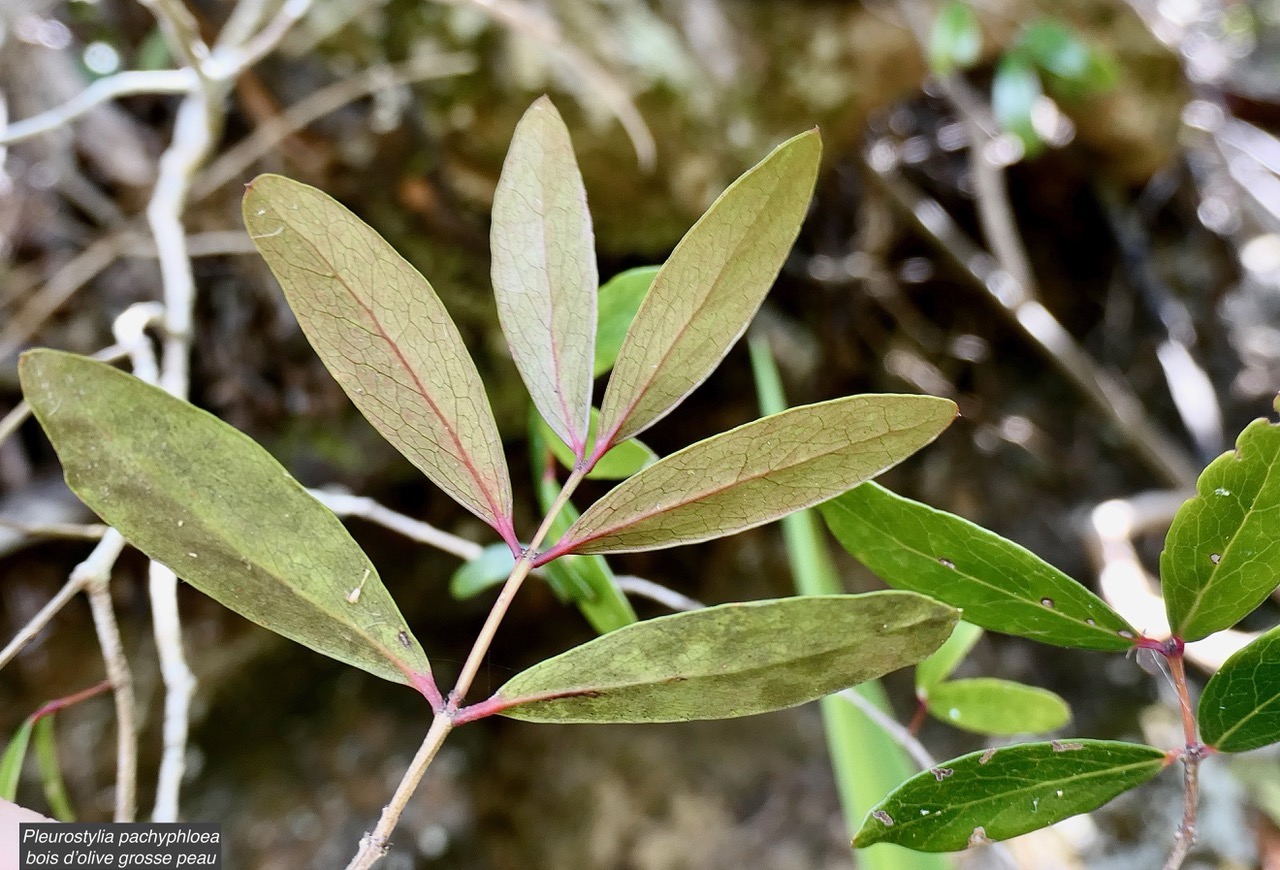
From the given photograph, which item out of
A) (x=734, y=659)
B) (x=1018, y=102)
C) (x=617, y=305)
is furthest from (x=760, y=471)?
(x=1018, y=102)

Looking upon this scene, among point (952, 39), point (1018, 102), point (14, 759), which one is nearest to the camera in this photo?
point (14, 759)

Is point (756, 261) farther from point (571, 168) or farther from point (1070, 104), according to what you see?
point (1070, 104)

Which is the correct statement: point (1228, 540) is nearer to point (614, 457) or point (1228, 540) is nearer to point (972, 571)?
point (972, 571)

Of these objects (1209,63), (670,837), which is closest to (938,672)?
(670,837)

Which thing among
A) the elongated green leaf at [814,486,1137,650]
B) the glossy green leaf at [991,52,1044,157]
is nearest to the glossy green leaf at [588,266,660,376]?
the elongated green leaf at [814,486,1137,650]

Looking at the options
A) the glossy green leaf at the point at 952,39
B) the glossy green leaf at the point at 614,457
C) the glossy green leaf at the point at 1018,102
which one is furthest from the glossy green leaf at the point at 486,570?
the glossy green leaf at the point at 1018,102

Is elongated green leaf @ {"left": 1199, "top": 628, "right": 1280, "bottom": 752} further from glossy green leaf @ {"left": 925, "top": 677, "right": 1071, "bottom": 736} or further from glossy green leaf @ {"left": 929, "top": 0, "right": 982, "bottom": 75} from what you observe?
glossy green leaf @ {"left": 929, "top": 0, "right": 982, "bottom": 75}
